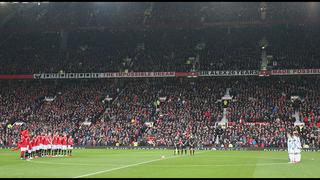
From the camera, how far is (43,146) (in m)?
37.5

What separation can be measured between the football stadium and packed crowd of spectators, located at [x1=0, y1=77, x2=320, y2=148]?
134 millimetres

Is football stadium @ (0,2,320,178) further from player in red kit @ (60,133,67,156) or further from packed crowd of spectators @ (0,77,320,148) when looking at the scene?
player in red kit @ (60,133,67,156)

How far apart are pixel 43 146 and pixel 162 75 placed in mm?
32631

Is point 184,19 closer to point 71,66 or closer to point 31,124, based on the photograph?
point 71,66

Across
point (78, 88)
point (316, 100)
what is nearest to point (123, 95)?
point (78, 88)

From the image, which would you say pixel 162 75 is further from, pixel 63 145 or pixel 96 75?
pixel 63 145

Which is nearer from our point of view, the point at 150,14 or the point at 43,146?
the point at 43,146

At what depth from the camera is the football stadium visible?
57.7 metres

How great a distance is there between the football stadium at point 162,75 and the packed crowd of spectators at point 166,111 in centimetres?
13

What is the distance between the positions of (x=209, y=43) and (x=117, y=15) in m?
14.4

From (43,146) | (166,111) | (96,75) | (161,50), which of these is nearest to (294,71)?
(166,111)

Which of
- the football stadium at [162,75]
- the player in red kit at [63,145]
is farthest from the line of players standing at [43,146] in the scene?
the football stadium at [162,75]

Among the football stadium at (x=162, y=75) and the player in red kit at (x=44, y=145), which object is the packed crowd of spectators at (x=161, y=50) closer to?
the football stadium at (x=162, y=75)

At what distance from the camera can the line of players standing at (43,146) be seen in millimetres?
34891
